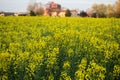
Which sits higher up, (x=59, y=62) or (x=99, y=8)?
(x=59, y=62)

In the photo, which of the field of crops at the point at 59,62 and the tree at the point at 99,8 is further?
the tree at the point at 99,8

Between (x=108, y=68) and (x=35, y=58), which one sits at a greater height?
(x=35, y=58)

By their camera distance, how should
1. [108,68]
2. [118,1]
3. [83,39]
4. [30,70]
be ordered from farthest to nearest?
[118,1] < [83,39] < [108,68] < [30,70]

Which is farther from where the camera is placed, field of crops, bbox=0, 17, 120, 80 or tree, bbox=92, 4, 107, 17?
tree, bbox=92, 4, 107, 17

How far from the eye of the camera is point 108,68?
7609mm

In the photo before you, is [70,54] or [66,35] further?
[66,35]

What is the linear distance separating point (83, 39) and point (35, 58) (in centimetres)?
386

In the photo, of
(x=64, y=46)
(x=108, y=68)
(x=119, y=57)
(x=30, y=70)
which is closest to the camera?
(x=30, y=70)

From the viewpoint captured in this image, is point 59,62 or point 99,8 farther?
point 99,8

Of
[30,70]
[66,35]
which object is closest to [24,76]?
[30,70]

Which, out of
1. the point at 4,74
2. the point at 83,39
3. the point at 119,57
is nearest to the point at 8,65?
the point at 4,74

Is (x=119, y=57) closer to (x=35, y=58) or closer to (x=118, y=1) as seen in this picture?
(x=35, y=58)

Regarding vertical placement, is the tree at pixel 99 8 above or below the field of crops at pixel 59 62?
below

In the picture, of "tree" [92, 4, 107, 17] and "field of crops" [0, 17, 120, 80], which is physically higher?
"field of crops" [0, 17, 120, 80]
